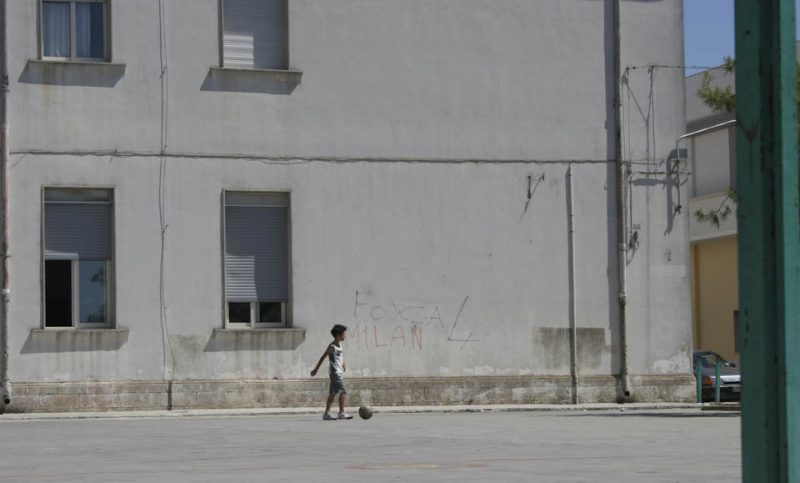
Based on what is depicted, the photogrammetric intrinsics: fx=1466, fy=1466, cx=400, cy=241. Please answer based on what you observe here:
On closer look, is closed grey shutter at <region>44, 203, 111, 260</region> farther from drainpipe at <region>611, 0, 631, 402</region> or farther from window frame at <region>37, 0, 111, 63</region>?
drainpipe at <region>611, 0, 631, 402</region>

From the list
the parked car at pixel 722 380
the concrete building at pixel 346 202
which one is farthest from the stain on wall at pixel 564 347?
the parked car at pixel 722 380

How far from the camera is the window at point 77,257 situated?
2364 cm

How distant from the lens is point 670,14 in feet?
→ 90.3

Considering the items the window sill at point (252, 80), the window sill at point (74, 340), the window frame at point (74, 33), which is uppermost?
the window frame at point (74, 33)

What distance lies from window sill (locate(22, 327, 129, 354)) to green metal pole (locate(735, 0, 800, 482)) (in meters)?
20.8

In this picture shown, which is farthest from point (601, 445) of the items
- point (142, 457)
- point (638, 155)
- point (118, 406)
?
point (638, 155)

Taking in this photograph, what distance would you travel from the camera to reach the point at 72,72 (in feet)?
78.1

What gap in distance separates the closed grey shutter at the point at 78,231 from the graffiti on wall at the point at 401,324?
4.43 meters

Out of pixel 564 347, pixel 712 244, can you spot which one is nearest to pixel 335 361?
pixel 564 347

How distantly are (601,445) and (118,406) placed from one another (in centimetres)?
1078

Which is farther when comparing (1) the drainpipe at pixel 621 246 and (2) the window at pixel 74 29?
(1) the drainpipe at pixel 621 246

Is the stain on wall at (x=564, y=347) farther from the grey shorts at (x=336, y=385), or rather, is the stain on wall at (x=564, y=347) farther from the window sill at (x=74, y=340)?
the window sill at (x=74, y=340)

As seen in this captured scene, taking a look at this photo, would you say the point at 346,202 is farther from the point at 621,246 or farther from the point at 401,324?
the point at 621,246

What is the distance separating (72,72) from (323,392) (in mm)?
6735
